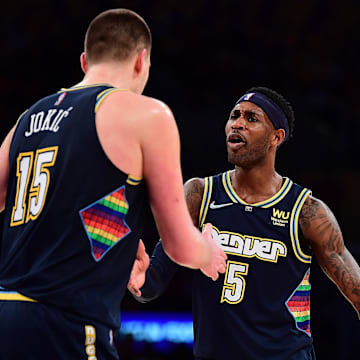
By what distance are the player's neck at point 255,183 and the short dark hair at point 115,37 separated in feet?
5.38

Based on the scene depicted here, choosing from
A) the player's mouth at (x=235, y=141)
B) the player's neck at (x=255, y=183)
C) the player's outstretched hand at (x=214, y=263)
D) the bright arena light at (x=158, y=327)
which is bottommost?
the bright arena light at (x=158, y=327)

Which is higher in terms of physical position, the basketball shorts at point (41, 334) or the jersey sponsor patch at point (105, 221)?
the jersey sponsor patch at point (105, 221)

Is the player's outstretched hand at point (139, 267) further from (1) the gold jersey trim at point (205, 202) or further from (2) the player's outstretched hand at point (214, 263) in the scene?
(1) the gold jersey trim at point (205, 202)

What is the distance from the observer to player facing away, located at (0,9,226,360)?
208cm

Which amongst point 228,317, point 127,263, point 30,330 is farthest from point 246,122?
point 30,330

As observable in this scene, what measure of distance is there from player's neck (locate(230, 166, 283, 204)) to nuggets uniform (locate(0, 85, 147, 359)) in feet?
5.45

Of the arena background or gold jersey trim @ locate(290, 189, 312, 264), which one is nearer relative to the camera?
gold jersey trim @ locate(290, 189, 312, 264)

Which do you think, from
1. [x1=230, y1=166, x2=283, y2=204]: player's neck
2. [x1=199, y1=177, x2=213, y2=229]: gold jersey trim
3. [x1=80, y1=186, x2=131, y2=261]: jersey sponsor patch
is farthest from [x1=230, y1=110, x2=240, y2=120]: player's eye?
[x1=80, y1=186, x2=131, y2=261]: jersey sponsor patch

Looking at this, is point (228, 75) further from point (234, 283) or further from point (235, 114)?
point (234, 283)

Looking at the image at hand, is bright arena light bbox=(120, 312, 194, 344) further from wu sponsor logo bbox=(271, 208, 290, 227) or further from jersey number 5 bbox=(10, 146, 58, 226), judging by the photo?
jersey number 5 bbox=(10, 146, 58, 226)

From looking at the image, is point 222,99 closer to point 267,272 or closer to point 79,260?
point 267,272

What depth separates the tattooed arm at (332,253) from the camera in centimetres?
357

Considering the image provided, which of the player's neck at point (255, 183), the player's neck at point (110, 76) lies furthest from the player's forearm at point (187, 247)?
the player's neck at point (255, 183)

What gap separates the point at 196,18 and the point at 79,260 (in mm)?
9515
